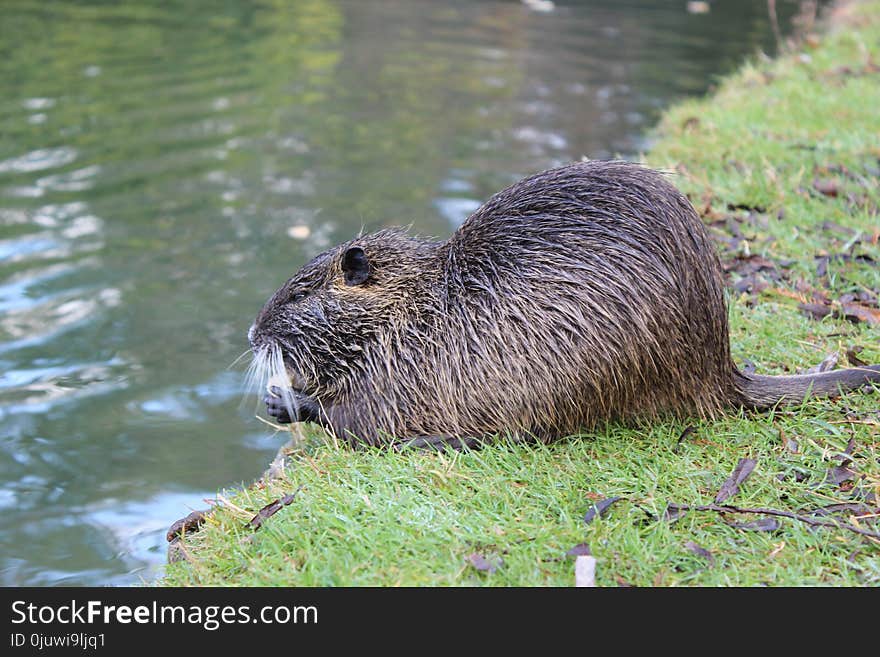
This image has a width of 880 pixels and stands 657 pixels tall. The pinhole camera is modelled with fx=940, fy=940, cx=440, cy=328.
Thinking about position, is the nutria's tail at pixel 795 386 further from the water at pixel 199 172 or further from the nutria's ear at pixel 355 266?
the water at pixel 199 172

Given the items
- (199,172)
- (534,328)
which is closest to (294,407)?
(534,328)

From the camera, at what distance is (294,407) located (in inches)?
121

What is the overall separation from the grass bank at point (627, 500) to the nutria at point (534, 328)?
11 centimetres

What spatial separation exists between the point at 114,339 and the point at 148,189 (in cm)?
203

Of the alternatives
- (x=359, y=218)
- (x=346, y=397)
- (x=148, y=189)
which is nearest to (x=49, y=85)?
(x=148, y=189)

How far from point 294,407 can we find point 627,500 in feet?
3.77

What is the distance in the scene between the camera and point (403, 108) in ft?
26.7

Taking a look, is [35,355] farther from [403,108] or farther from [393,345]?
[403,108]

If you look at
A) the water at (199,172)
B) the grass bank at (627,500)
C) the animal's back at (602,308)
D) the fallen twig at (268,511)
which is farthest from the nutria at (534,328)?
the water at (199,172)

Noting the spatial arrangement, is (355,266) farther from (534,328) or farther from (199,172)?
(199,172)

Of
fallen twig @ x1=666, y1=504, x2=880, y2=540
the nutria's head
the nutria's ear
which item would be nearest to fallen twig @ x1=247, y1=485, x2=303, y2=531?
the nutria's head

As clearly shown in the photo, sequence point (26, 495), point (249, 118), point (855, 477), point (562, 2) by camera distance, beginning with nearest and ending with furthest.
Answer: point (855, 477)
point (26, 495)
point (249, 118)
point (562, 2)

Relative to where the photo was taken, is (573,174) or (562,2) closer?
(573,174)

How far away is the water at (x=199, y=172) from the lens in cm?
354
